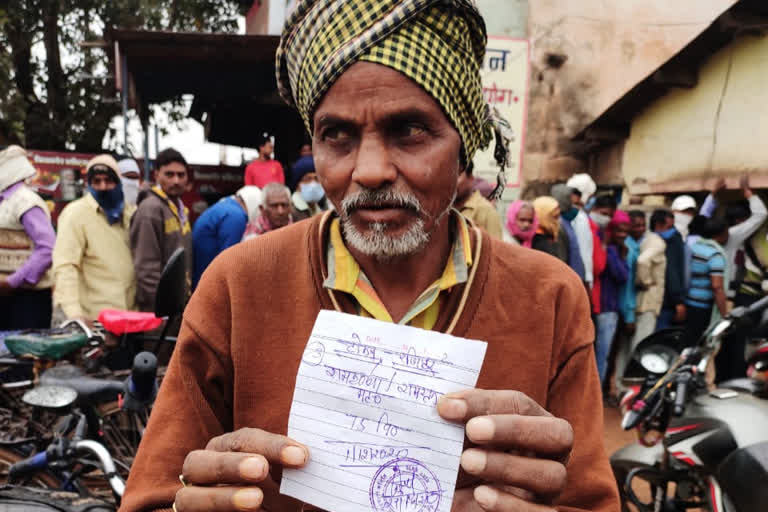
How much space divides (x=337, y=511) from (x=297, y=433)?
5.5 inches

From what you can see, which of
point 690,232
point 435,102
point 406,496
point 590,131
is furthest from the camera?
point 590,131

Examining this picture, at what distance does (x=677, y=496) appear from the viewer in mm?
2834

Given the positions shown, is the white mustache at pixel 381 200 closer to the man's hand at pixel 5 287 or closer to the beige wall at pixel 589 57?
the man's hand at pixel 5 287

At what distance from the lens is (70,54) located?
47.8 ft

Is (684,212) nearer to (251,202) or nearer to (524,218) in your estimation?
(524,218)

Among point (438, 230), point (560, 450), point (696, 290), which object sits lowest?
point (696, 290)

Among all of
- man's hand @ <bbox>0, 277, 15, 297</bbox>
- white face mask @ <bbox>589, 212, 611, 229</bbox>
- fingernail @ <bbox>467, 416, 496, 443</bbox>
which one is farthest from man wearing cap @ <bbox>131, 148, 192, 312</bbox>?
white face mask @ <bbox>589, 212, 611, 229</bbox>

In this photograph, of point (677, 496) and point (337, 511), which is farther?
point (677, 496)

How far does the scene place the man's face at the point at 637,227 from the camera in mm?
6281

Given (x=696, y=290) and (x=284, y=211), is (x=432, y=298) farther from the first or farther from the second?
(x=696, y=290)

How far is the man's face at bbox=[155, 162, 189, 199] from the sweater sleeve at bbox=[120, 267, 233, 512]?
12.1ft

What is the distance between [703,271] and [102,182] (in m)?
5.68

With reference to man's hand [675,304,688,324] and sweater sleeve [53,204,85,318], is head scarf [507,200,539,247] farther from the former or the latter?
sweater sleeve [53,204,85,318]

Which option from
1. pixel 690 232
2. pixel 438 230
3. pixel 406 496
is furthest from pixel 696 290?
pixel 406 496
